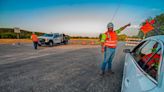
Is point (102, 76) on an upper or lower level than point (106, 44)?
lower

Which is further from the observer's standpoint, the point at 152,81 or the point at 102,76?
the point at 102,76

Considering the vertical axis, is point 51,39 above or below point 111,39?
below

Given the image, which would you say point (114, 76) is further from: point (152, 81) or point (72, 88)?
point (152, 81)

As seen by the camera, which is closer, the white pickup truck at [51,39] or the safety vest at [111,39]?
the safety vest at [111,39]

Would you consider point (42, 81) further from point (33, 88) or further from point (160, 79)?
point (160, 79)

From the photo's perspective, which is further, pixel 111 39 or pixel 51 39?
pixel 51 39

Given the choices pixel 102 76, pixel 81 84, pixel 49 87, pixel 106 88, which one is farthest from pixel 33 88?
pixel 102 76

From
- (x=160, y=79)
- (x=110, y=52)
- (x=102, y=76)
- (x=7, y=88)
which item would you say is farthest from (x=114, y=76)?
(x=160, y=79)

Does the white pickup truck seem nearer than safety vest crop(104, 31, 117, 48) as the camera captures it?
No

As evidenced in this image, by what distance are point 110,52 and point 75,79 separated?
1.65 m

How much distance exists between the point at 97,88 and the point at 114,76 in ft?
4.58

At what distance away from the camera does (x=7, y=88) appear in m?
4.15

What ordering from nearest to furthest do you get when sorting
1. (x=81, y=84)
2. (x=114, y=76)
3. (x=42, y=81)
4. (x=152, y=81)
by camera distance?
(x=152, y=81)
(x=81, y=84)
(x=42, y=81)
(x=114, y=76)

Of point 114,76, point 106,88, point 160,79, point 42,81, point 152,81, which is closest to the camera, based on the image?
point 160,79
